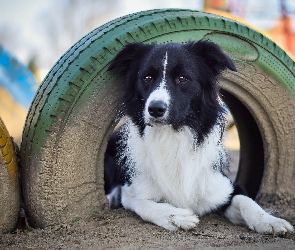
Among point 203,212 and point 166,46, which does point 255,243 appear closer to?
point 203,212

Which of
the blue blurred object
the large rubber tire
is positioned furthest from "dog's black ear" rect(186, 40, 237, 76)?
Answer: the blue blurred object

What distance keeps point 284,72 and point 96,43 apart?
1.61 metres

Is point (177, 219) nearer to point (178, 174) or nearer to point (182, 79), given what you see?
point (178, 174)

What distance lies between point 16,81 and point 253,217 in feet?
15.5

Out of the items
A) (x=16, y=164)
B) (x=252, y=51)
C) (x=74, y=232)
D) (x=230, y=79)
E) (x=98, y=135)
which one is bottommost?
(x=74, y=232)

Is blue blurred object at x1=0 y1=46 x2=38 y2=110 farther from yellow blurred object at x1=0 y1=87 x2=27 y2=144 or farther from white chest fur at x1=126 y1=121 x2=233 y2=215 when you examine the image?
white chest fur at x1=126 y1=121 x2=233 y2=215

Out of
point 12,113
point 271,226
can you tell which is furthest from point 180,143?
point 12,113

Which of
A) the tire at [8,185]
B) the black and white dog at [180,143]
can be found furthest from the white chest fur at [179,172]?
the tire at [8,185]

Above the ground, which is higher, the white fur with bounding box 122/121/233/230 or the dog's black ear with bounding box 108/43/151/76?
the dog's black ear with bounding box 108/43/151/76

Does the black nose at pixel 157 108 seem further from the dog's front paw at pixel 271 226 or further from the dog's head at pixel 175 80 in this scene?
→ the dog's front paw at pixel 271 226

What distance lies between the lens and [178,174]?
3.42m

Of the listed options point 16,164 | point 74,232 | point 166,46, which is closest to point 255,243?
point 74,232

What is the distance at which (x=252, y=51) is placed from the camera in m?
3.70

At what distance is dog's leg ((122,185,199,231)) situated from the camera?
309 centimetres
